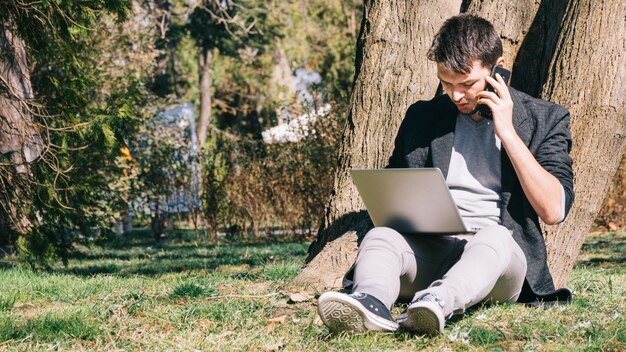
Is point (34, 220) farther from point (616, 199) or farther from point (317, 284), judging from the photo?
point (616, 199)

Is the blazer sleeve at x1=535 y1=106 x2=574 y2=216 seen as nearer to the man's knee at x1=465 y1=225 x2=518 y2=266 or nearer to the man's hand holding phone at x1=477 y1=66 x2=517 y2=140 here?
the man's hand holding phone at x1=477 y1=66 x2=517 y2=140

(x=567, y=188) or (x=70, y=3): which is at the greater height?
(x=70, y=3)

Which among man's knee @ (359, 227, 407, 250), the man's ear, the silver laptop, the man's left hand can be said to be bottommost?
man's knee @ (359, 227, 407, 250)

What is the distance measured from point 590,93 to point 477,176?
3.38 feet

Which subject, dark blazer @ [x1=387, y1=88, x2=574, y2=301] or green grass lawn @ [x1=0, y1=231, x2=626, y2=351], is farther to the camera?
dark blazer @ [x1=387, y1=88, x2=574, y2=301]

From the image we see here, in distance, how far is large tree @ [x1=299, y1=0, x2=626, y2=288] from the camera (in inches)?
198

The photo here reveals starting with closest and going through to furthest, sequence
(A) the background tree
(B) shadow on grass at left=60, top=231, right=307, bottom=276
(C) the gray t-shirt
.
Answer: (C) the gray t-shirt, (A) the background tree, (B) shadow on grass at left=60, top=231, right=307, bottom=276

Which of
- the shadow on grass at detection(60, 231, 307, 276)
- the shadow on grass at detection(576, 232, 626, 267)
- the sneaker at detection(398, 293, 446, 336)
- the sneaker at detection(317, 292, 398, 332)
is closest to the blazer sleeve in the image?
the sneaker at detection(398, 293, 446, 336)

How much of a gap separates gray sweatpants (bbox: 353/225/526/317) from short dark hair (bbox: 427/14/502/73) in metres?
0.79

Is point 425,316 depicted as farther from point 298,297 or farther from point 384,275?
point 298,297

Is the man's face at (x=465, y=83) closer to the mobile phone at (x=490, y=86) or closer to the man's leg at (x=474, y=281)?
the mobile phone at (x=490, y=86)

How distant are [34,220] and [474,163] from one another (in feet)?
16.5

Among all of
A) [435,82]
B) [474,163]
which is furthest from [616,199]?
[474,163]

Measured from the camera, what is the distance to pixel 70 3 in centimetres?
795
